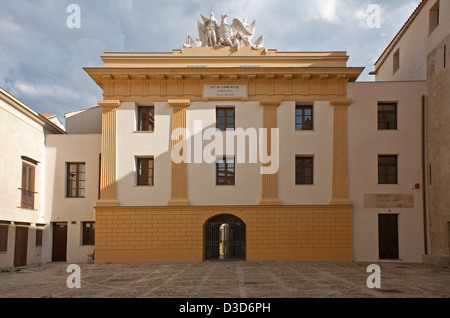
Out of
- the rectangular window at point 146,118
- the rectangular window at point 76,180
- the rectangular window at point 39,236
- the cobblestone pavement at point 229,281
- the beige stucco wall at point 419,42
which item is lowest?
the cobblestone pavement at point 229,281

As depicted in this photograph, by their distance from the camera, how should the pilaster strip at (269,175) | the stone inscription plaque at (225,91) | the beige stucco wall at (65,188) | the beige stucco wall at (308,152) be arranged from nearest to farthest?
the pilaster strip at (269,175) → the beige stucco wall at (308,152) → the stone inscription plaque at (225,91) → the beige stucco wall at (65,188)

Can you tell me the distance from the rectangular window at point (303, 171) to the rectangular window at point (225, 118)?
374 centimetres

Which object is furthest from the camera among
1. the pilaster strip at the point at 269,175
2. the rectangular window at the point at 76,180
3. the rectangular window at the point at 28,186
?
the rectangular window at the point at 76,180

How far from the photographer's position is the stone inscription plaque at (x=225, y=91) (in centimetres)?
2278

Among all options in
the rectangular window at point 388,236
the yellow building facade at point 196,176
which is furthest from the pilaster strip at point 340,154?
the rectangular window at point 388,236

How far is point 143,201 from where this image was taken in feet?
72.7

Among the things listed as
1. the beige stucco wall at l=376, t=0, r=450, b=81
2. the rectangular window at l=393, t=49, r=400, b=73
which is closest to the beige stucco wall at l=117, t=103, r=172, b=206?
the beige stucco wall at l=376, t=0, r=450, b=81

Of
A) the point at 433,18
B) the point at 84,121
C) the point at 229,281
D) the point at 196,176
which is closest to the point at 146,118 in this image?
the point at 196,176

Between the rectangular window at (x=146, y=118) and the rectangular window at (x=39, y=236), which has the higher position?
the rectangular window at (x=146, y=118)

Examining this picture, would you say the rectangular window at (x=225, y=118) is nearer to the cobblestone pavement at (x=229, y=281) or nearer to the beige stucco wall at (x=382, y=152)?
the beige stucco wall at (x=382, y=152)

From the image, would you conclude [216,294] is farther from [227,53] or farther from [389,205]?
[227,53]

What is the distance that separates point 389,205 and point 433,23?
899 centimetres

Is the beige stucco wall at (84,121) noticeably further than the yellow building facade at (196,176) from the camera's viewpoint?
Yes

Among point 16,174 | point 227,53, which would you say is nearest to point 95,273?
point 16,174
